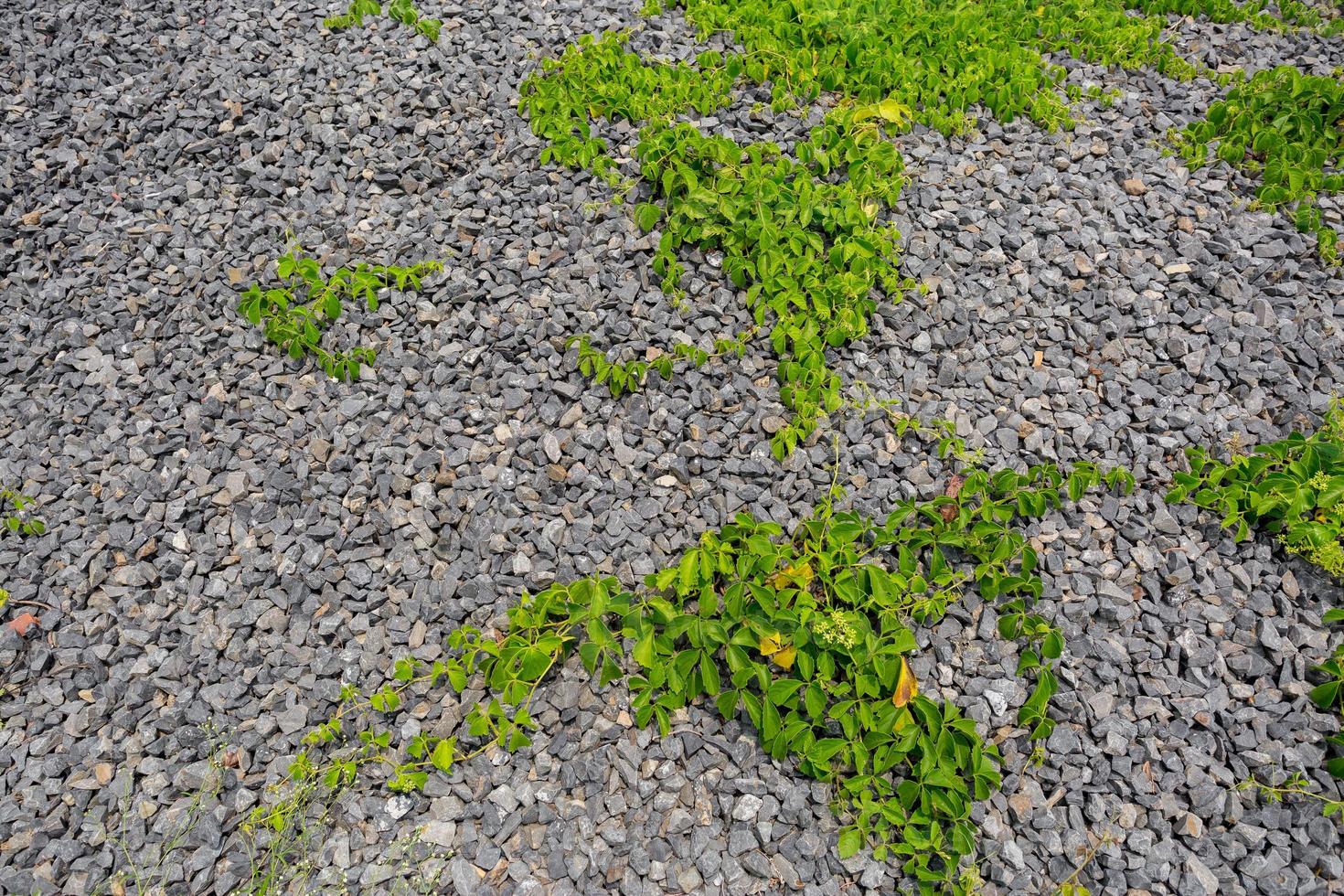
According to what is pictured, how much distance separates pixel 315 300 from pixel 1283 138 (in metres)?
5.13

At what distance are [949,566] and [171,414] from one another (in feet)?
11.5

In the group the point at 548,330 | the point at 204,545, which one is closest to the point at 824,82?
the point at 548,330

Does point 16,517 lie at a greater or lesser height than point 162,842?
greater

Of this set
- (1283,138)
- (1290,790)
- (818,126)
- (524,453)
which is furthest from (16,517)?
(1283,138)

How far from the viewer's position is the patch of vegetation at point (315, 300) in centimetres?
414

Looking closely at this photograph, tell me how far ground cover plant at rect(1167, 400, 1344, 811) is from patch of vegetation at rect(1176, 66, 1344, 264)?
5.31ft

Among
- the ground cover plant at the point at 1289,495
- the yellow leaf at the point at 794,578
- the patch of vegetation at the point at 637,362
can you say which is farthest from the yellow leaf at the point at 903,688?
the patch of vegetation at the point at 637,362

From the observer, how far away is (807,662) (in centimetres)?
312

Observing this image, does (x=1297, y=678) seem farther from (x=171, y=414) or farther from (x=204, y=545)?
(x=171, y=414)

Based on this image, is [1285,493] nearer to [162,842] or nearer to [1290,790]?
[1290,790]

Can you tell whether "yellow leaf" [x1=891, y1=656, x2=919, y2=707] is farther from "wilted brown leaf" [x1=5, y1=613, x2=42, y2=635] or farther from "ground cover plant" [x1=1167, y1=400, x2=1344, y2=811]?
"wilted brown leaf" [x1=5, y1=613, x2=42, y2=635]

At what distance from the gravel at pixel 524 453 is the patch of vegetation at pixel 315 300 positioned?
113mm

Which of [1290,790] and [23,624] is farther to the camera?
[23,624]

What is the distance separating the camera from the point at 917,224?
14.8 feet
